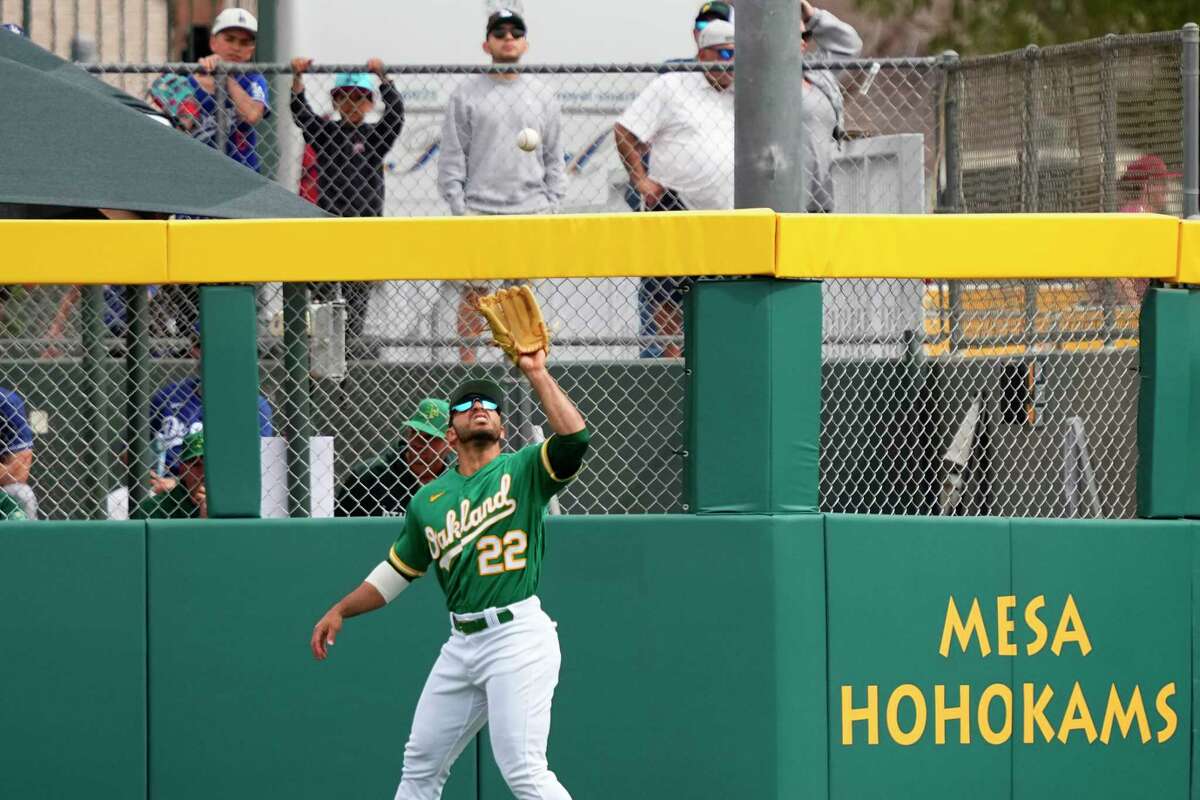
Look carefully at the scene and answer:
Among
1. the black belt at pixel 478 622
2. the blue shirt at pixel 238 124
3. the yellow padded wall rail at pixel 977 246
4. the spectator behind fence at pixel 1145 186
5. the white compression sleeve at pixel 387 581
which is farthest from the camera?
the blue shirt at pixel 238 124

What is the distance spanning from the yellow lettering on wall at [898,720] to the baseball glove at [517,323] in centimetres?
196

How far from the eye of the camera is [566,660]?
689cm

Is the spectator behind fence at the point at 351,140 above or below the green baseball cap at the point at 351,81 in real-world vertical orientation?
below

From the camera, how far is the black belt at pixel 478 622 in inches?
244

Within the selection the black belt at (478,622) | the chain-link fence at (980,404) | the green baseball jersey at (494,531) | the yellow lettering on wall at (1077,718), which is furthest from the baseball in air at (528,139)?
the yellow lettering on wall at (1077,718)

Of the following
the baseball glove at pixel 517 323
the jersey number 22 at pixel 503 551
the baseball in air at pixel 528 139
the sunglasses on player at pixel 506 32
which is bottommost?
the jersey number 22 at pixel 503 551

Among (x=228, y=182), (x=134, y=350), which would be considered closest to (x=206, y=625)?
(x=134, y=350)

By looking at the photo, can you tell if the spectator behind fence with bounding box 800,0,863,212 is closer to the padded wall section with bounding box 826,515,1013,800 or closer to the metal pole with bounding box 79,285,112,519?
the padded wall section with bounding box 826,515,1013,800

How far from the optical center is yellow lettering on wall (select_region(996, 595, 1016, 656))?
23.1 ft

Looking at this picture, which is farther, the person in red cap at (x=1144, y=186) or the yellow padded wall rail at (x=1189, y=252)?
the person in red cap at (x=1144, y=186)

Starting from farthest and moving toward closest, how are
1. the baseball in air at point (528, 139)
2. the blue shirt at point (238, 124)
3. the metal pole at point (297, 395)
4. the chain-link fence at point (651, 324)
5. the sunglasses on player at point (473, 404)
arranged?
the blue shirt at point (238, 124), the baseball in air at point (528, 139), the chain-link fence at point (651, 324), the metal pole at point (297, 395), the sunglasses on player at point (473, 404)

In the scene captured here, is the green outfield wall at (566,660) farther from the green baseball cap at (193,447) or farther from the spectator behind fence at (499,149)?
the spectator behind fence at (499,149)

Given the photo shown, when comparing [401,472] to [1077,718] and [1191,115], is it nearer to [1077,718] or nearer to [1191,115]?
[1077,718]

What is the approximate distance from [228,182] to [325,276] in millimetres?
675
